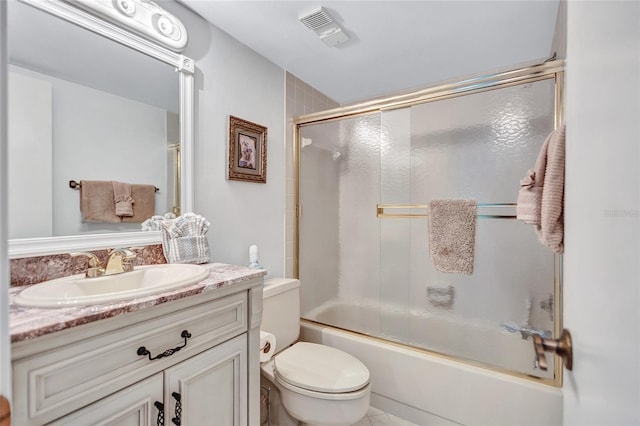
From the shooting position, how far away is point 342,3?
1.33 m

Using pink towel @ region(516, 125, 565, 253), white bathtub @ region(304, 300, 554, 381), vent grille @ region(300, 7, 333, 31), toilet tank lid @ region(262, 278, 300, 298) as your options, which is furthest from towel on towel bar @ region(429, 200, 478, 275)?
vent grille @ region(300, 7, 333, 31)

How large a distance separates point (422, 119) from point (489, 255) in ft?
2.81

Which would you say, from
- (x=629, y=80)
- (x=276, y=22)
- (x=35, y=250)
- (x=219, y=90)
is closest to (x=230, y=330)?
(x=35, y=250)

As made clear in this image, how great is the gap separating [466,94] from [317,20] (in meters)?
0.87

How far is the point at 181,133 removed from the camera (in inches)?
52.7

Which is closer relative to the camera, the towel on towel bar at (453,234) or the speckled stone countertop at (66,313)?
the speckled stone countertop at (66,313)

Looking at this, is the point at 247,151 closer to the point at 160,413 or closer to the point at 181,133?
the point at 181,133

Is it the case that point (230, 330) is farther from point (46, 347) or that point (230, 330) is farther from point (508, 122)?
point (508, 122)

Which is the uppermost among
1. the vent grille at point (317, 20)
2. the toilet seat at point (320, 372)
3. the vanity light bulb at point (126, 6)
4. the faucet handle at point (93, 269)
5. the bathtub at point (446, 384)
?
the vent grille at point (317, 20)

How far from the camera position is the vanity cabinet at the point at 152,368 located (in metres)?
0.57

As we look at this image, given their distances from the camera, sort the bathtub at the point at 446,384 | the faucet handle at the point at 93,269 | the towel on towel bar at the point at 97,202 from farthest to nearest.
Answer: the bathtub at the point at 446,384 < the towel on towel bar at the point at 97,202 < the faucet handle at the point at 93,269

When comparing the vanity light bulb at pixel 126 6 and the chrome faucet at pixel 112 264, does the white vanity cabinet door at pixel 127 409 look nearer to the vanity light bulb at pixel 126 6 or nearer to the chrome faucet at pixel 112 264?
the chrome faucet at pixel 112 264

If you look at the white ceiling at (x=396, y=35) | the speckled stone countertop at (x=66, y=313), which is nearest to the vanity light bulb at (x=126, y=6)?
the white ceiling at (x=396, y=35)

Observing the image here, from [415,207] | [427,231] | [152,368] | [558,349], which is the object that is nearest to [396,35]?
[415,207]
